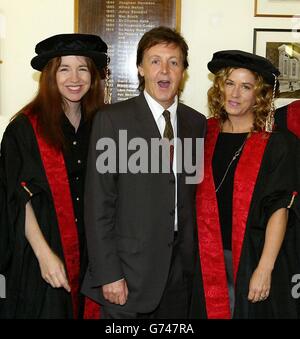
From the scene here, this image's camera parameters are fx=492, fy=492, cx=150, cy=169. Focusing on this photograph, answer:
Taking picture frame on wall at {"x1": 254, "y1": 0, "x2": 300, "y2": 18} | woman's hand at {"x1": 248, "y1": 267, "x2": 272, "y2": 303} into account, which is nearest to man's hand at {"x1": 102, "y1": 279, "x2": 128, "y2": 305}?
woman's hand at {"x1": 248, "y1": 267, "x2": 272, "y2": 303}

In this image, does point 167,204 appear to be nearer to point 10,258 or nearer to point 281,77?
point 10,258

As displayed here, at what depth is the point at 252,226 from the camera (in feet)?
6.78

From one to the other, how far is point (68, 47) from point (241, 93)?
2.55ft

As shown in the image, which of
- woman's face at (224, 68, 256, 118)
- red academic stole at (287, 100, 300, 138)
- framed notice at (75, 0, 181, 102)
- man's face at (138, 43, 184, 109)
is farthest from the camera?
framed notice at (75, 0, 181, 102)

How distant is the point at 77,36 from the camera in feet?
7.07

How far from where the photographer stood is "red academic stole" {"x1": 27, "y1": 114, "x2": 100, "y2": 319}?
2127mm

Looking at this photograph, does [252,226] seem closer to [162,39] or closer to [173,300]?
[173,300]

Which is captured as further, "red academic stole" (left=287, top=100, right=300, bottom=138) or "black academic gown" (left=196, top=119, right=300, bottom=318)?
"red academic stole" (left=287, top=100, right=300, bottom=138)

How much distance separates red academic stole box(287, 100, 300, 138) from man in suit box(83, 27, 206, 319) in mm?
678

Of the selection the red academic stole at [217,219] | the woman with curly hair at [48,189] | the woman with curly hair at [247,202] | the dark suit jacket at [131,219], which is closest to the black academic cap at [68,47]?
the woman with curly hair at [48,189]

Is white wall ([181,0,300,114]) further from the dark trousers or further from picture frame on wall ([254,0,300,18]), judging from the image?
the dark trousers

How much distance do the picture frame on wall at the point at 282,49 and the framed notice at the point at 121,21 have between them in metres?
0.50

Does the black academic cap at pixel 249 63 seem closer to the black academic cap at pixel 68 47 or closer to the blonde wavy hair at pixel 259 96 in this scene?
the blonde wavy hair at pixel 259 96
